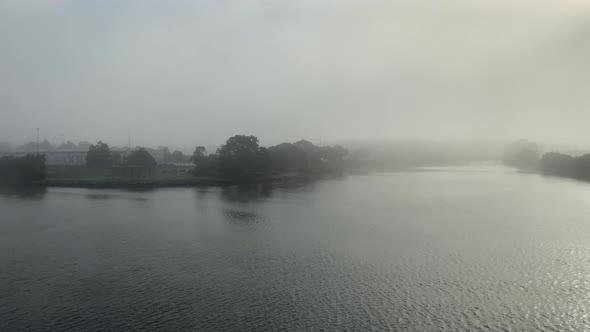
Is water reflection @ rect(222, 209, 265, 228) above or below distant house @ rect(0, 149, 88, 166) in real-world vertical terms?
below

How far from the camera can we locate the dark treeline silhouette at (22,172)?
16844 millimetres

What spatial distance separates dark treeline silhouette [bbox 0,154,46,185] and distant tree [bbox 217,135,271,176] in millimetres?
7442

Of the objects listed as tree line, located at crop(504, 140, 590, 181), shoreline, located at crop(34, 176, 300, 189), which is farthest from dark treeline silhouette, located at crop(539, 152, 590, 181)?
shoreline, located at crop(34, 176, 300, 189)

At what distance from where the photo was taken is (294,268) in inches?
230

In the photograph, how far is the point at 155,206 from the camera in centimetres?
1135

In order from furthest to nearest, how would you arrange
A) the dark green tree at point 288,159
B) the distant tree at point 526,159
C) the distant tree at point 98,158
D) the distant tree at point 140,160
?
1. the distant tree at point 526,159
2. the dark green tree at point 288,159
3. the distant tree at point 98,158
4. the distant tree at point 140,160

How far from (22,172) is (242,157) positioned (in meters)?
8.99

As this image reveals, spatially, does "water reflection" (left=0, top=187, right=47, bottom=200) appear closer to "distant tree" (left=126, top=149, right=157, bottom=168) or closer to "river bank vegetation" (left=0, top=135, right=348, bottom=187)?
"river bank vegetation" (left=0, top=135, right=348, bottom=187)

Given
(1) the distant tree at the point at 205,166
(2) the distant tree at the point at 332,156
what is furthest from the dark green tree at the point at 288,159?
(2) the distant tree at the point at 332,156

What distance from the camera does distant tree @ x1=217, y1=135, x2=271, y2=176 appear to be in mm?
18031

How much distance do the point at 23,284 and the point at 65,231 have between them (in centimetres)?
328

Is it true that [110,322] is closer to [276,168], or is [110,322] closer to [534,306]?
[534,306]

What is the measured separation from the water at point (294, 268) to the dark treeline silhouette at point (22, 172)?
6.56 m

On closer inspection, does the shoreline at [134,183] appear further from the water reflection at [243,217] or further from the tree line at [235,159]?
the water reflection at [243,217]
